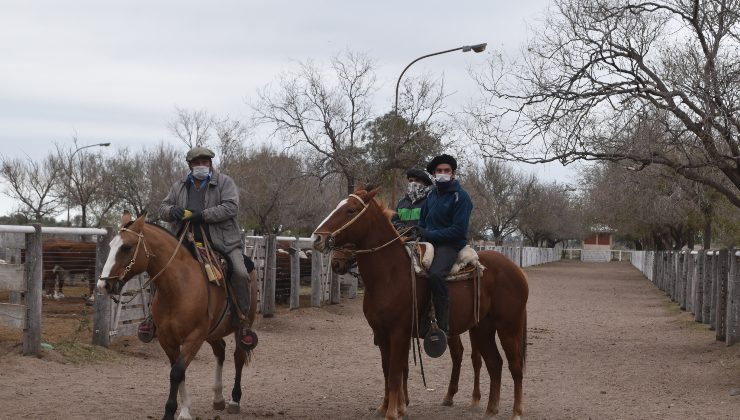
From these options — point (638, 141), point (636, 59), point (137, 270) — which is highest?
point (636, 59)

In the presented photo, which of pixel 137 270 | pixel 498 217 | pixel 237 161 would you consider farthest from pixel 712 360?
pixel 498 217

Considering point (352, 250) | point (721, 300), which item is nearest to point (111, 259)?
point (352, 250)

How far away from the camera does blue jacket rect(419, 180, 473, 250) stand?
802cm

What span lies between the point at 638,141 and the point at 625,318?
33.5 feet

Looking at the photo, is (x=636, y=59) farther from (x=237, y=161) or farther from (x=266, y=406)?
(x=237, y=161)

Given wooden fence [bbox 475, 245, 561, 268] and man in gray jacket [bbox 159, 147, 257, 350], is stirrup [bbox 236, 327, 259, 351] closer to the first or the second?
man in gray jacket [bbox 159, 147, 257, 350]

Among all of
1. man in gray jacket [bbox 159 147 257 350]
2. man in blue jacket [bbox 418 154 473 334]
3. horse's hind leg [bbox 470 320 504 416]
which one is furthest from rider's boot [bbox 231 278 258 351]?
horse's hind leg [bbox 470 320 504 416]

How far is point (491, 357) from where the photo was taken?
332 inches

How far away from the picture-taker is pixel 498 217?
60.4m

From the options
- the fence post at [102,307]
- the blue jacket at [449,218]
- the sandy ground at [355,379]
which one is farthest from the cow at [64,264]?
the blue jacket at [449,218]

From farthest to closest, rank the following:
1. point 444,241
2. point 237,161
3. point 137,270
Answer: point 237,161
point 444,241
point 137,270

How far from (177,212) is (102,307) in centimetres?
431

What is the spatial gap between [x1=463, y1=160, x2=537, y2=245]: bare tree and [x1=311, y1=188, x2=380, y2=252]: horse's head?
45964mm

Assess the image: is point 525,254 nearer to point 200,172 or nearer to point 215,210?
point 200,172
